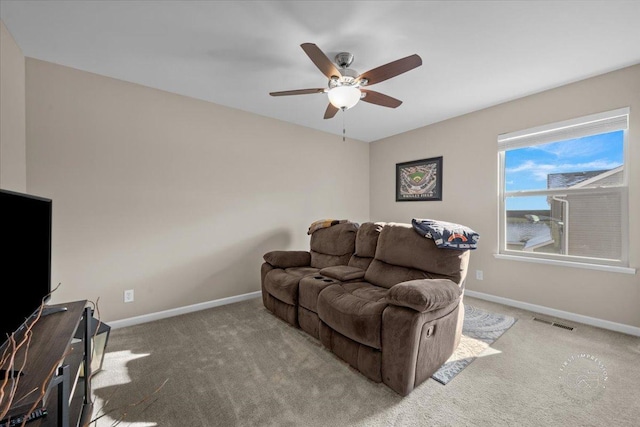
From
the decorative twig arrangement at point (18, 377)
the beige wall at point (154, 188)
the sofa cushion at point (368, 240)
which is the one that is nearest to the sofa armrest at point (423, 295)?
the sofa cushion at point (368, 240)

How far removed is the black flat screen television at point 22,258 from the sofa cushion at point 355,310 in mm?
1631

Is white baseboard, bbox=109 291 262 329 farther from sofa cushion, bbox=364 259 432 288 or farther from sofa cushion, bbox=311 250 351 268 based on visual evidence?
sofa cushion, bbox=364 259 432 288

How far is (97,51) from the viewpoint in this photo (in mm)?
2145

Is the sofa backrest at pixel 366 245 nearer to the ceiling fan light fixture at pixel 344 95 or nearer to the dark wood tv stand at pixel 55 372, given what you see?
the ceiling fan light fixture at pixel 344 95

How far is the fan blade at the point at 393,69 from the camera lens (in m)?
1.71

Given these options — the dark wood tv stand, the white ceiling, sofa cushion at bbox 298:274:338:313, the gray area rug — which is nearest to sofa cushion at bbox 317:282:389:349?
sofa cushion at bbox 298:274:338:313

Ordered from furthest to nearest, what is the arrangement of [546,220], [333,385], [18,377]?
[546,220]
[333,385]
[18,377]

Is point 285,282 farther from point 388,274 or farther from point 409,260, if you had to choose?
point 409,260

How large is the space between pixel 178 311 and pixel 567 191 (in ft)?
14.6

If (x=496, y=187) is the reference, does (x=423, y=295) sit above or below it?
below

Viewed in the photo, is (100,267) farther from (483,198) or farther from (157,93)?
(483,198)

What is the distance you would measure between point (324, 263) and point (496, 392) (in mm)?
1849

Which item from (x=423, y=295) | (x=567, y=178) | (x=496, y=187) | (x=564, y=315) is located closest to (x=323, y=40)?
(x=423, y=295)

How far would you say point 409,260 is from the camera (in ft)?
7.54
